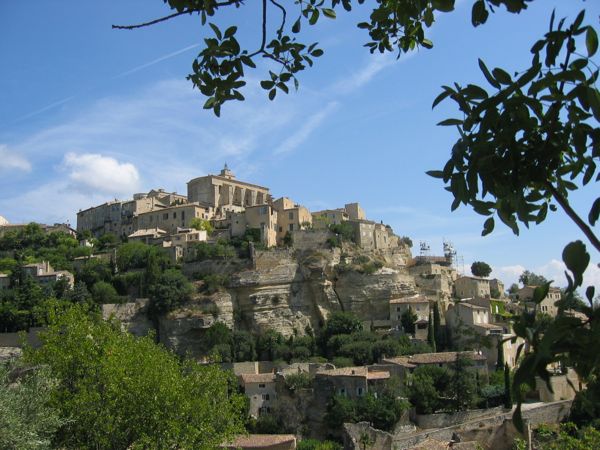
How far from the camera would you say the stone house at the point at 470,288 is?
6146 cm

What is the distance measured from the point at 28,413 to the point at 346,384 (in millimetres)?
25163

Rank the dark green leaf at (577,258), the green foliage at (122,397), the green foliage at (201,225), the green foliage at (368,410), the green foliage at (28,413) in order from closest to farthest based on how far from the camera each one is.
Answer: the dark green leaf at (577,258), the green foliage at (28,413), the green foliage at (122,397), the green foliage at (368,410), the green foliage at (201,225)

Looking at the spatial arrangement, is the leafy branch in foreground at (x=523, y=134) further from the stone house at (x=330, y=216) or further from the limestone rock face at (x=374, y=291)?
the stone house at (x=330, y=216)

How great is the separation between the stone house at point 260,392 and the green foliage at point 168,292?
14.1 metres

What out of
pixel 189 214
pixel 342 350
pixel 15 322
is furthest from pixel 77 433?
pixel 189 214

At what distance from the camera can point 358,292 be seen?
55.8 m

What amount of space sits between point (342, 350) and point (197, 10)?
44208 mm

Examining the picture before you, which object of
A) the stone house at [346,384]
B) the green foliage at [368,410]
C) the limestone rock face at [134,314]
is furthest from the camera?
the limestone rock face at [134,314]

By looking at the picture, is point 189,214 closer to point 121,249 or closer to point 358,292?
point 121,249

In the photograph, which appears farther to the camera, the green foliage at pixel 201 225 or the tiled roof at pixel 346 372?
the green foliage at pixel 201 225

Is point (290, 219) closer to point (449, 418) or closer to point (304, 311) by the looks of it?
point (304, 311)

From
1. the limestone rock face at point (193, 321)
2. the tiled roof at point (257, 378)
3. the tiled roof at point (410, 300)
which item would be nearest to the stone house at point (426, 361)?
the tiled roof at point (257, 378)

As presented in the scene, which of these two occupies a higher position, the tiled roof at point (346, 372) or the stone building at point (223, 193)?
the stone building at point (223, 193)

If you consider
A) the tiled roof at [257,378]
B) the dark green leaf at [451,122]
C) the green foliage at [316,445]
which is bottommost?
the green foliage at [316,445]
